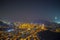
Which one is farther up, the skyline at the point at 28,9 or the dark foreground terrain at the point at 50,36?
the skyline at the point at 28,9

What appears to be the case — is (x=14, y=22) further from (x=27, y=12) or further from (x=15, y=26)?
(x=27, y=12)

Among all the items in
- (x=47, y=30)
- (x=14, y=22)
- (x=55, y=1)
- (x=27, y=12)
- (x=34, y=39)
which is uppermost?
(x=55, y=1)

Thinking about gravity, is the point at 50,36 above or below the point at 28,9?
below

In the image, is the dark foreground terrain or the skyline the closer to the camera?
the dark foreground terrain

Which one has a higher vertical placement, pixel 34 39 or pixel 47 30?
pixel 47 30

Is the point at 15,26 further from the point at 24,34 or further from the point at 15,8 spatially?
the point at 15,8

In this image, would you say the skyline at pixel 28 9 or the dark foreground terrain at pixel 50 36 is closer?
the dark foreground terrain at pixel 50 36

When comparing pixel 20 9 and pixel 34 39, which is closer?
pixel 34 39

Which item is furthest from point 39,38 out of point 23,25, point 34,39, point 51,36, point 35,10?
point 35,10

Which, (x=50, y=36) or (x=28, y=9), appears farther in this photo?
(x=28, y=9)

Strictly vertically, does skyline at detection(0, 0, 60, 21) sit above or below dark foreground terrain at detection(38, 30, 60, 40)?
above
